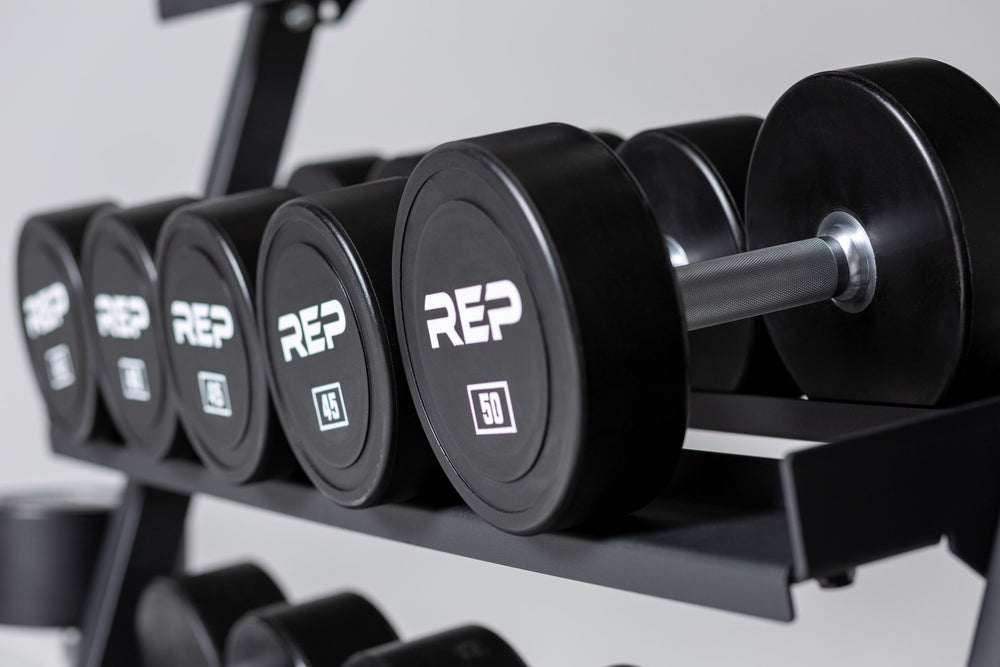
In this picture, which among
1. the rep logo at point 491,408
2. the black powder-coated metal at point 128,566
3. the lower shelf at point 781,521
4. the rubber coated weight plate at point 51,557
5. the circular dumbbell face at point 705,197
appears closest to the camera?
the lower shelf at point 781,521

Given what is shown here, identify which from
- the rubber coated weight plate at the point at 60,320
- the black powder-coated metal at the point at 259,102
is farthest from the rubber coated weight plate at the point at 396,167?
the rubber coated weight plate at the point at 60,320

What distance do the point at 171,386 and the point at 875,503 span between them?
24.9 inches

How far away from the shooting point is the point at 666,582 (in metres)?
0.60

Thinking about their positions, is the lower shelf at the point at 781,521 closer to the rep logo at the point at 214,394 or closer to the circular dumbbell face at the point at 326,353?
the circular dumbbell face at the point at 326,353

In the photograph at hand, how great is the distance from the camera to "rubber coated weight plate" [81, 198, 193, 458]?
39.7 inches

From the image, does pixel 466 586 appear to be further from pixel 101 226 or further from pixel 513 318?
pixel 513 318

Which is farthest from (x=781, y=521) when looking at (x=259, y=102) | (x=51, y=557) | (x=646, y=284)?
(x=51, y=557)

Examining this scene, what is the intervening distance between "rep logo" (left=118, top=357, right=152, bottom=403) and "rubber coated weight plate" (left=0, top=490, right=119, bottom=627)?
360mm

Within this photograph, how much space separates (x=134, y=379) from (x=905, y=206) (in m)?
0.68

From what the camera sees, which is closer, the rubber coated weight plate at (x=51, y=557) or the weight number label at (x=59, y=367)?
the weight number label at (x=59, y=367)

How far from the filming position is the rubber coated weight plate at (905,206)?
2.19ft

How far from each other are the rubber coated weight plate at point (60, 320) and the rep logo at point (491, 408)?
600 mm

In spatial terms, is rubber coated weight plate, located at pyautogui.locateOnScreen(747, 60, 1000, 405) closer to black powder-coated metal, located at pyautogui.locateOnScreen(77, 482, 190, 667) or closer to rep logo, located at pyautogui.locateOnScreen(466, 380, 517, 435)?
rep logo, located at pyautogui.locateOnScreen(466, 380, 517, 435)

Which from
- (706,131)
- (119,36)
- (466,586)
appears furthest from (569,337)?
(119,36)
